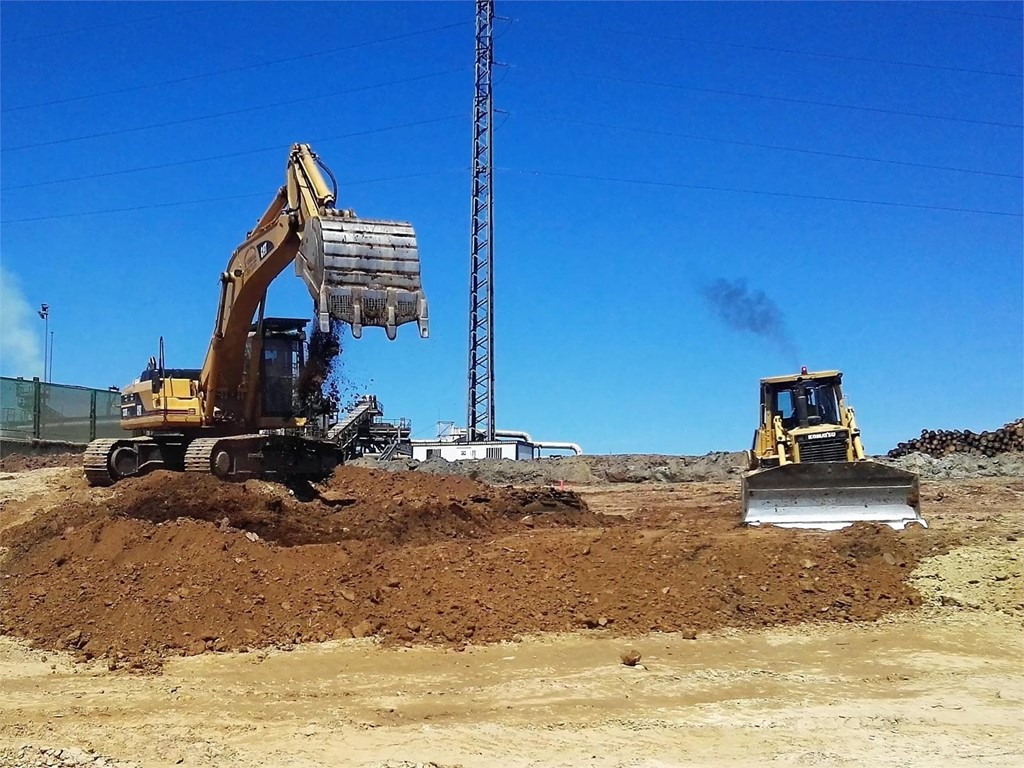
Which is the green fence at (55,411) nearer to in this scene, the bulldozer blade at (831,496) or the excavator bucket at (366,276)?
the excavator bucket at (366,276)

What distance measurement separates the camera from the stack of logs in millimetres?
27078

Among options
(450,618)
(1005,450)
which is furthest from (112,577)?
(1005,450)

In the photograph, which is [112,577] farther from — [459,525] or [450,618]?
[459,525]

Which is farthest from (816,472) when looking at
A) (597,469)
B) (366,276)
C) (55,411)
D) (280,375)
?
(55,411)

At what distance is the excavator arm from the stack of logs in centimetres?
1943

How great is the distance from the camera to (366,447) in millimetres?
40781

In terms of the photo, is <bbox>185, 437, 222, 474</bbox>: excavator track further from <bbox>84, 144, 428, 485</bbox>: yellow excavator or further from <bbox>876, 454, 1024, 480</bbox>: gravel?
<bbox>876, 454, 1024, 480</bbox>: gravel

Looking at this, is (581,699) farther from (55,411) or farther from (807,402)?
(55,411)

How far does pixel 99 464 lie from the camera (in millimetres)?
17391

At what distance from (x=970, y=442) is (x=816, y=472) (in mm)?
17222

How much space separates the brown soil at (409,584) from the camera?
8273mm

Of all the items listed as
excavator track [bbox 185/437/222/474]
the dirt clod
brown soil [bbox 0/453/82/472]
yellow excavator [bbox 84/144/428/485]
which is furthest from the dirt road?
brown soil [bbox 0/453/82/472]

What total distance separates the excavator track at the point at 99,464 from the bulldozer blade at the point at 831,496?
11.1 metres

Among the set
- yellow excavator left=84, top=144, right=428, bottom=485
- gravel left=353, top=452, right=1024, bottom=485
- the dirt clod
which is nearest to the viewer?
the dirt clod
